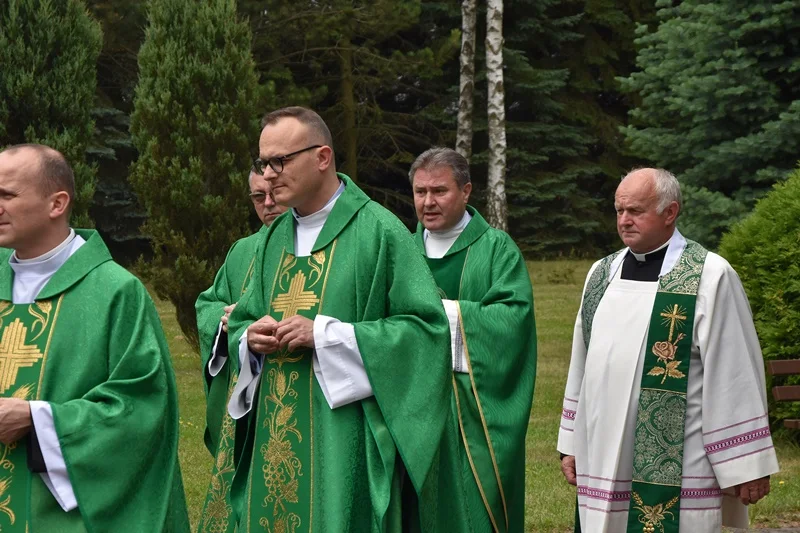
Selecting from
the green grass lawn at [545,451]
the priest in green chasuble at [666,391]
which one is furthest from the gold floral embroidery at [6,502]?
the green grass lawn at [545,451]

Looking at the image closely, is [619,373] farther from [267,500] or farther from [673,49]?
[673,49]

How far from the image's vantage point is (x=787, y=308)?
8922mm

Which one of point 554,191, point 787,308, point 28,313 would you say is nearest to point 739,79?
point 787,308

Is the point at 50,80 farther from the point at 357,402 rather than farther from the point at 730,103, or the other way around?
the point at 357,402

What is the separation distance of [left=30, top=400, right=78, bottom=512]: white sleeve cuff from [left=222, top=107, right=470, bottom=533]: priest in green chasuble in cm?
74

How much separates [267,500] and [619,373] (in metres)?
1.67

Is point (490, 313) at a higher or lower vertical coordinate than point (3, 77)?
lower

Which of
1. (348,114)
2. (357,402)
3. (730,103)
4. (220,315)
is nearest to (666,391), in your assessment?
(357,402)

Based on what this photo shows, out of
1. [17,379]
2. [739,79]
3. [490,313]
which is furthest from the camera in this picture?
[739,79]

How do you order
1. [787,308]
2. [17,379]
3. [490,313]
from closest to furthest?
[17,379] < [490,313] < [787,308]

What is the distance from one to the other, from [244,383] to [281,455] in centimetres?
30

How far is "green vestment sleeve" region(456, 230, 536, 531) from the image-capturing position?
593 centimetres

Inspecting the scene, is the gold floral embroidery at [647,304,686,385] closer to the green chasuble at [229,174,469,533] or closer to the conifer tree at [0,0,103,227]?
the green chasuble at [229,174,469,533]

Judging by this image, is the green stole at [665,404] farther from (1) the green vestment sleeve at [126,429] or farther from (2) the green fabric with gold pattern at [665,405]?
(1) the green vestment sleeve at [126,429]
